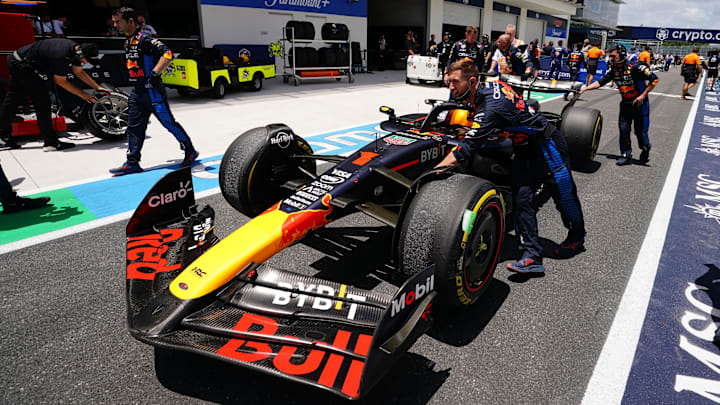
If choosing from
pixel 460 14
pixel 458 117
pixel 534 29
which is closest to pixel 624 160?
pixel 458 117

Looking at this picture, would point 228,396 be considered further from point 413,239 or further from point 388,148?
point 388,148

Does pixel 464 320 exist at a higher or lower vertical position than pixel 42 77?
lower

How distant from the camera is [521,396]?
2.25 meters

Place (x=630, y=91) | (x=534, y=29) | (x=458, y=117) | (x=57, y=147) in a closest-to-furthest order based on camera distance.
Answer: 1. (x=458, y=117)
2. (x=630, y=91)
3. (x=57, y=147)
4. (x=534, y=29)

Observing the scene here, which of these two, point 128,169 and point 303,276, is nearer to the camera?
point 303,276

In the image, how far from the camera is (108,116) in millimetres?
7613

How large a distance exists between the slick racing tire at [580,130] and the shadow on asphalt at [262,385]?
484 centimetres

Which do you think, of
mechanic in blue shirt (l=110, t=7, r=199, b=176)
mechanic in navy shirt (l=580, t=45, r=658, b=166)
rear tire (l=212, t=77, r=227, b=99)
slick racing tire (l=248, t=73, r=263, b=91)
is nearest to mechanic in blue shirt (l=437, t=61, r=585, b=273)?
mechanic in navy shirt (l=580, t=45, r=658, b=166)

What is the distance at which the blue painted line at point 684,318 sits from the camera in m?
2.33

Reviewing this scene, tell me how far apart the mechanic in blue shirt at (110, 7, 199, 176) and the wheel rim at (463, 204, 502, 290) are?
4490 millimetres

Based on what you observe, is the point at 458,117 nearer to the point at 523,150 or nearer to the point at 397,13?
the point at 523,150

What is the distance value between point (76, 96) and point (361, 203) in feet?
22.5

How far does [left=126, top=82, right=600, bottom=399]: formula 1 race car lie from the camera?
6.66ft

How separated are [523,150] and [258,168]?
2.16m
